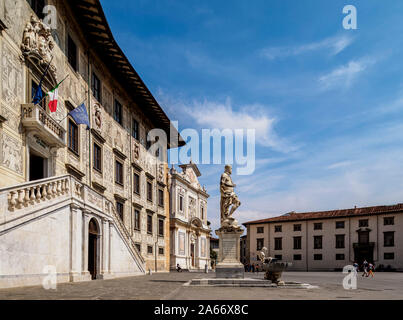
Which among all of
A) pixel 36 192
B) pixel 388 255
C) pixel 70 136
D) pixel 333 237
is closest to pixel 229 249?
pixel 36 192

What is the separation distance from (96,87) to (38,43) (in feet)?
30.5

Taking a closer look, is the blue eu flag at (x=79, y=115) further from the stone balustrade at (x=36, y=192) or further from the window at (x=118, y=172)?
the window at (x=118, y=172)

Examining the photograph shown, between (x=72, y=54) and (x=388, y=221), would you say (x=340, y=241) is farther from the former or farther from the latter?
(x=72, y=54)

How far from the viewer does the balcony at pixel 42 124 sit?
54.6 ft

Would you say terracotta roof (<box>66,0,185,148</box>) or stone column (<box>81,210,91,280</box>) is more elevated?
terracotta roof (<box>66,0,185,148</box>)

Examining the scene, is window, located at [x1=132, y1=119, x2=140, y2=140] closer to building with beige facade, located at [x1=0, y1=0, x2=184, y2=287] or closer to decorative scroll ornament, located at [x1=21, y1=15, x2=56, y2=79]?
building with beige facade, located at [x1=0, y1=0, x2=184, y2=287]

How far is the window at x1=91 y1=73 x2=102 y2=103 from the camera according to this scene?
2659 cm

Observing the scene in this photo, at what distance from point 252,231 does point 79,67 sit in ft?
188

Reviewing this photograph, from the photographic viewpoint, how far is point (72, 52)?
23203 millimetres

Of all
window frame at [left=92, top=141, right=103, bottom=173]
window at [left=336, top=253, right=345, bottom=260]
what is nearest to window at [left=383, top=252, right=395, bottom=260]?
window at [left=336, top=253, right=345, bottom=260]

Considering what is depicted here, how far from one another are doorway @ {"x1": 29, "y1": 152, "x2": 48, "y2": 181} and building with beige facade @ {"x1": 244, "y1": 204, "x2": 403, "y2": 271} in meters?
46.6

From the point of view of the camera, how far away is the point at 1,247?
11625 mm

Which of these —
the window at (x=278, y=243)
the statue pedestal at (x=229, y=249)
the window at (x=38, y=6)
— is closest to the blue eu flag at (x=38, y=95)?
the window at (x=38, y=6)

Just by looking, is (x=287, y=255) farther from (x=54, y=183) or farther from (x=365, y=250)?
(x=54, y=183)
